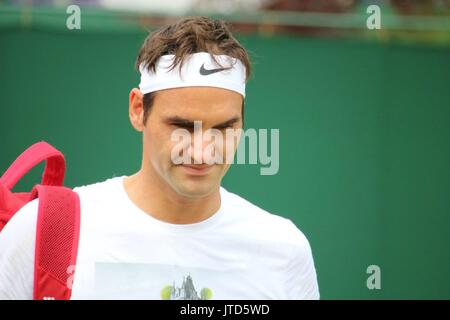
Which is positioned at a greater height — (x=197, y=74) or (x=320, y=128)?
(x=320, y=128)

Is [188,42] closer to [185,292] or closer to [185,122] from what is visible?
[185,122]

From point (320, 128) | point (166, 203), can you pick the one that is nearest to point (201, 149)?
point (166, 203)

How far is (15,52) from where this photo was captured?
14.9 feet

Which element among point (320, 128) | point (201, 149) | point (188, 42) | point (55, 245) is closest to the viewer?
point (55, 245)

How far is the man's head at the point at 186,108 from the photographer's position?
2.27 m

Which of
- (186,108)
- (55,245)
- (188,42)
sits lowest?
(55,245)

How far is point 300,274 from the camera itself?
2.40 metres

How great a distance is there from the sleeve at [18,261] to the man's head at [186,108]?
36cm

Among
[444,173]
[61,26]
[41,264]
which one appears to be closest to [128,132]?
[61,26]

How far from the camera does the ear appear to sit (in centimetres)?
241

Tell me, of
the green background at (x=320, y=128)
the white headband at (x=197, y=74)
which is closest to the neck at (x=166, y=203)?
the white headband at (x=197, y=74)

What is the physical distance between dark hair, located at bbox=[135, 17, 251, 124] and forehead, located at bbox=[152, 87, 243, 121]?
0.05m

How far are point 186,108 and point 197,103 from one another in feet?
0.10

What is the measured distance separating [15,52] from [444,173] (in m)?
2.35
